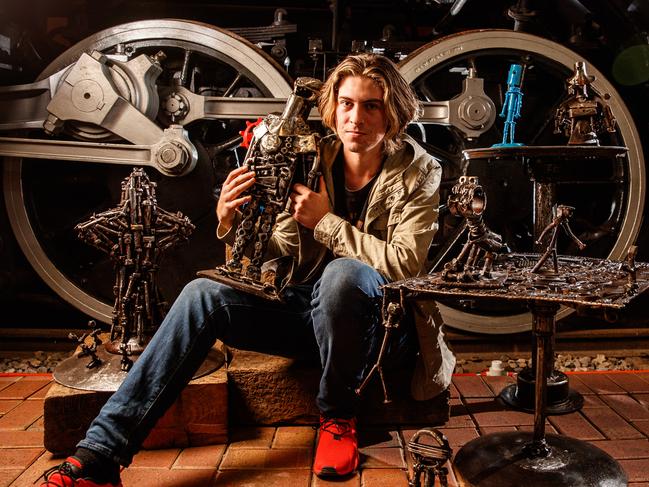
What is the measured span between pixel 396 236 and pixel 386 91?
49cm

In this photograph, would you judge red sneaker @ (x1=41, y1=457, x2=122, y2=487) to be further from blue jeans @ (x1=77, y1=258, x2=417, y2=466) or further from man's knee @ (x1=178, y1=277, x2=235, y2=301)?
man's knee @ (x1=178, y1=277, x2=235, y2=301)

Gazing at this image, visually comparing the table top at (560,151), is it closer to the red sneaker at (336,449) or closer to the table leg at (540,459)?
the table leg at (540,459)

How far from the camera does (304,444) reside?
2084 mm

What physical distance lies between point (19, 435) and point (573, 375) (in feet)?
7.85

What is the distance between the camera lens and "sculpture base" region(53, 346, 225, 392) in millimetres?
2025

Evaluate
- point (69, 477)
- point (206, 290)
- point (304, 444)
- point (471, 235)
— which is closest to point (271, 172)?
point (206, 290)

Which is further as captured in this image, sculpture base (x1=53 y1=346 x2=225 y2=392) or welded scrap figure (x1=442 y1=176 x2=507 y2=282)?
sculpture base (x1=53 y1=346 x2=225 y2=392)

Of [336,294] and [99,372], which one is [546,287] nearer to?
[336,294]

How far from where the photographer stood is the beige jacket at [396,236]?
1897mm

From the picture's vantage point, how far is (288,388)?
86.3 inches

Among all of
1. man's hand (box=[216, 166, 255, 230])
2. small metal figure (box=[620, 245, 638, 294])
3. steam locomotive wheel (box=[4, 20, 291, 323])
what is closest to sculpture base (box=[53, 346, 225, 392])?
man's hand (box=[216, 166, 255, 230])

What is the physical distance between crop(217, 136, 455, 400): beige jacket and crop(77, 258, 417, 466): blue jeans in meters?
0.08

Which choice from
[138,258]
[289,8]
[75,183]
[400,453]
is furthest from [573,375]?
[75,183]

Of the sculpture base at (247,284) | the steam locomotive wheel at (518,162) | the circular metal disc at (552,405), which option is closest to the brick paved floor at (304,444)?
the circular metal disc at (552,405)
